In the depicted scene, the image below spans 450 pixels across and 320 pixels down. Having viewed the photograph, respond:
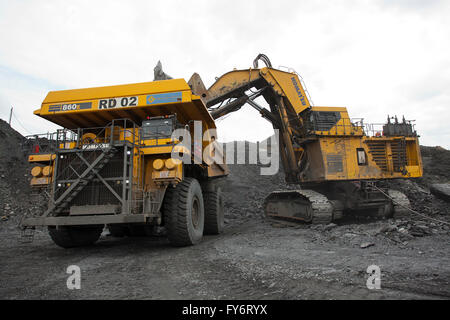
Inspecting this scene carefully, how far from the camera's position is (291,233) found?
7.79 metres

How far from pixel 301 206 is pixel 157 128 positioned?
19.8 ft

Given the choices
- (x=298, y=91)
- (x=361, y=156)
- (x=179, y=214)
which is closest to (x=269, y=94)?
(x=298, y=91)

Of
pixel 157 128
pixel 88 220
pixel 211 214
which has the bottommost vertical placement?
pixel 211 214

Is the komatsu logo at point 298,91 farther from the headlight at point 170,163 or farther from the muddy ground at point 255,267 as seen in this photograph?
the headlight at point 170,163

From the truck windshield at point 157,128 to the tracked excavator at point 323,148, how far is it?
285cm

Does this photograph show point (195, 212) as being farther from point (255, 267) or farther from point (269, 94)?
point (269, 94)

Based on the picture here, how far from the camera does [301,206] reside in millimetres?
10078

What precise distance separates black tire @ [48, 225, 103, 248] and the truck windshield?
2.60 m

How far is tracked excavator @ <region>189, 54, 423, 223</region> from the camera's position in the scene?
9625 millimetres

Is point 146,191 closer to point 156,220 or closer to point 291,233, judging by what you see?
point 156,220

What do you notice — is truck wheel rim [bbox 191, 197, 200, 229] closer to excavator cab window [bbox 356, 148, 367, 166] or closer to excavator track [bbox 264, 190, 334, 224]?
excavator track [bbox 264, 190, 334, 224]

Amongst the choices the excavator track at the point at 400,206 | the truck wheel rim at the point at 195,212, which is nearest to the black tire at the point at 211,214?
the truck wheel rim at the point at 195,212

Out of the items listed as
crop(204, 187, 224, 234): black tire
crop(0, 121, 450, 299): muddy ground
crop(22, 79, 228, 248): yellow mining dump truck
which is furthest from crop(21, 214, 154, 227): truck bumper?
crop(204, 187, 224, 234): black tire
